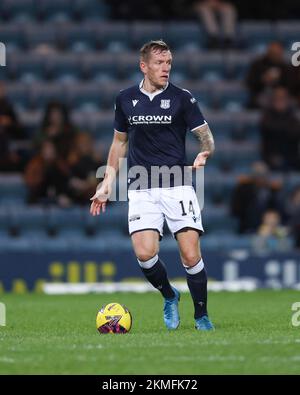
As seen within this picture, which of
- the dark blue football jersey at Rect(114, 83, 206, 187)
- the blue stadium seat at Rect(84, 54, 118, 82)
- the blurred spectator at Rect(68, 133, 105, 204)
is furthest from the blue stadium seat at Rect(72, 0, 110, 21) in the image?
the dark blue football jersey at Rect(114, 83, 206, 187)

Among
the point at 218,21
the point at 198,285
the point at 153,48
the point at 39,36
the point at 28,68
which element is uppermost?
the point at 218,21

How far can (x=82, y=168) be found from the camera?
60.0 feet

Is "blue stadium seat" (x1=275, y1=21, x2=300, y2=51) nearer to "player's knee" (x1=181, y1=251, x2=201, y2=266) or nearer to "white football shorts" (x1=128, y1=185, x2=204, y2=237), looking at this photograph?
"white football shorts" (x1=128, y1=185, x2=204, y2=237)

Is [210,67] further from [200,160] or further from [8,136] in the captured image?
[200,160]

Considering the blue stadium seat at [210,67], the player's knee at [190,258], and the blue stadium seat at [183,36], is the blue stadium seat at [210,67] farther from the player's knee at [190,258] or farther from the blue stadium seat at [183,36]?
the player's knee at [190,258]

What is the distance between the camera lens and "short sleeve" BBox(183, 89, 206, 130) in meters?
9.80

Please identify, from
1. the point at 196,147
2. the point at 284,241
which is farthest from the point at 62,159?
the point at 284,241

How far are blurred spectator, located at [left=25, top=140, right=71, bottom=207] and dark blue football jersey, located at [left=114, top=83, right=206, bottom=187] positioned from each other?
27.0 ft

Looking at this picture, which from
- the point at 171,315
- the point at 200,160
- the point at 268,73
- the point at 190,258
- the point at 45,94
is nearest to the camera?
the point at 200,160

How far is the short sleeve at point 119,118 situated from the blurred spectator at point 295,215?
8.17 m

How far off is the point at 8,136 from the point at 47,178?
139 cm

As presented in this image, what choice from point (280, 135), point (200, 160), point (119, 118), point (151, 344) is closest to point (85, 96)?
point (280, 135)

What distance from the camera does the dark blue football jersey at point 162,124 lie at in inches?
385

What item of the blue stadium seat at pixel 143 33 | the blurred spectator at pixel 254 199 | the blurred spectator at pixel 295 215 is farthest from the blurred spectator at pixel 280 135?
the blue stadium seat at pixel 143 33
